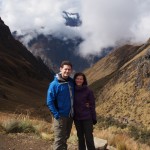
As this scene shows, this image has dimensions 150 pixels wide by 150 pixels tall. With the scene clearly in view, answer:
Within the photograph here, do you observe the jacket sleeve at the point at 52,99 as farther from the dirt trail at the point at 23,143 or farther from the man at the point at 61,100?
the dirt trail at the point at 23,143

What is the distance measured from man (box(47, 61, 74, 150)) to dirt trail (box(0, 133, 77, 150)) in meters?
2.12

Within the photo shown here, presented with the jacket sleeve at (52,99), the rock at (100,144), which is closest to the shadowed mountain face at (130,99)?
the rock at (100,144)

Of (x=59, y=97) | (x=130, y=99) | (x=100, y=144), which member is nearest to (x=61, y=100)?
→ (x=59, y=97)

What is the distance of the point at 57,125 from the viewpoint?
9766mm

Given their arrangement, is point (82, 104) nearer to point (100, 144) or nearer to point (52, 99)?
point (52, 99)

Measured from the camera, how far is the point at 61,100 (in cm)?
956

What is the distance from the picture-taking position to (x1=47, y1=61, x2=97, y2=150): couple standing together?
955 centimetres

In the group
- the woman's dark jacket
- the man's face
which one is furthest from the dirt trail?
the man's face

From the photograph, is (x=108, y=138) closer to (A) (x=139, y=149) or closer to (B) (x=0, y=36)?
(A) (x=139, y=149)

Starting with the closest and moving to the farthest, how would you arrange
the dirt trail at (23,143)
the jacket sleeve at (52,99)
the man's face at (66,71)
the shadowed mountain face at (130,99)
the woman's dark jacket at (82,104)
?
the jacket sleeve at (52,99) → the man's face at (66,71) → the woman's dark jacket at (82,104) → the dirt trail at (23,143) → the shadowed mountain face at (130,99)

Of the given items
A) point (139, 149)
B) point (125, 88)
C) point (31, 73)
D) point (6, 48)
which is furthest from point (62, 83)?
point (6, 48)

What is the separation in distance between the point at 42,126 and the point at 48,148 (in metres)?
2.93

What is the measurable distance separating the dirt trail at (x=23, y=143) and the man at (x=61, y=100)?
2115mm

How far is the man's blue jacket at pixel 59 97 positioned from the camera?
9508 mm
